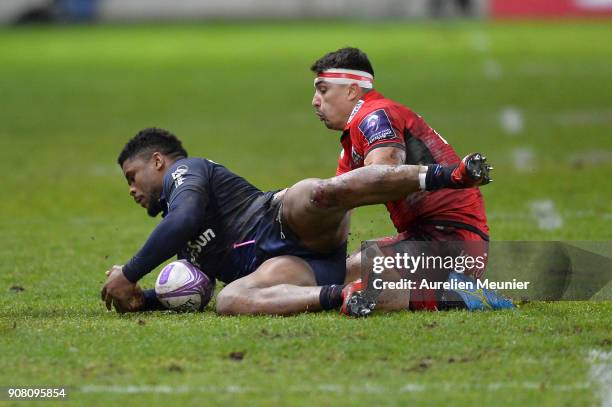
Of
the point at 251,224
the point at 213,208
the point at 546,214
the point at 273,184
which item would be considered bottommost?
the point at 273,184

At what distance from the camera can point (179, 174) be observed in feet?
27.7

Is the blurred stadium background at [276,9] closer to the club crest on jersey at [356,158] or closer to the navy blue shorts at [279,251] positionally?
the club crest on jersey at [356,158]

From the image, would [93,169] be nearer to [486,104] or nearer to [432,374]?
[486,104]

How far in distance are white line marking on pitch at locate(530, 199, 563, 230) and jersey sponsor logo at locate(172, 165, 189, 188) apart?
437cm

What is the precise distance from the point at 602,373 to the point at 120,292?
3228 mm

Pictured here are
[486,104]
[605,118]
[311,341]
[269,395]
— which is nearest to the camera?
[269,395]

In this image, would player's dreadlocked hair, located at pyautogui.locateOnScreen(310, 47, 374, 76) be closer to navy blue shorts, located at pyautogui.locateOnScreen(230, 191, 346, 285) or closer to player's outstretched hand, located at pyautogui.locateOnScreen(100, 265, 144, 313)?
navy blue shorts, located at pyautogui.locateOnScreen(230, 191, 346, 285)

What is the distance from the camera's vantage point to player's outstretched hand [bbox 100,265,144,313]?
26.4 ft

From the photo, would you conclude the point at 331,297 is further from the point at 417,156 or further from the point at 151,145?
the point at 151,145

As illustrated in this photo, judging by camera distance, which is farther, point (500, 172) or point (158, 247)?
point (500, 172)

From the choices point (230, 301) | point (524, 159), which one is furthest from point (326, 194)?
point (524, 159)

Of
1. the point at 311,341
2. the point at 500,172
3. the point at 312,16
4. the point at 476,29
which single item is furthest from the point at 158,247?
the point at 312,16

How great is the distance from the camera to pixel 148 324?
25.1ft

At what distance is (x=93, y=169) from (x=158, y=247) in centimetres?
908
